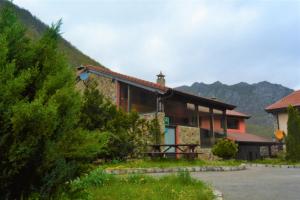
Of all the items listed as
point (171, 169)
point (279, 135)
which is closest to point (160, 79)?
point (279, 135)

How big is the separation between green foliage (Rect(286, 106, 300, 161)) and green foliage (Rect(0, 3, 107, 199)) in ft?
69.4

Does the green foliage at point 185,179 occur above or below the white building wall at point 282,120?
below

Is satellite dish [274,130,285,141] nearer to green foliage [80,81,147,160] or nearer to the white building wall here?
the white building wall

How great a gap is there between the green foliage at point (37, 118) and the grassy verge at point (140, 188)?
2.22 ft

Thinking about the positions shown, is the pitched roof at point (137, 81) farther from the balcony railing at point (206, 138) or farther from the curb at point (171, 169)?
the curb at point (171, 169)

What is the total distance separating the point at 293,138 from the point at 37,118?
Answer: 22.6 meters

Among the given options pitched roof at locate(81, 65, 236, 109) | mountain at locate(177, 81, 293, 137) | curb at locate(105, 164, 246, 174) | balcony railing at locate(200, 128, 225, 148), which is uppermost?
mountain at locate(177, 81, 293, 137)

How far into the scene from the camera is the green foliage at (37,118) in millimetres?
3902

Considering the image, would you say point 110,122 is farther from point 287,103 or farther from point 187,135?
point 287,103

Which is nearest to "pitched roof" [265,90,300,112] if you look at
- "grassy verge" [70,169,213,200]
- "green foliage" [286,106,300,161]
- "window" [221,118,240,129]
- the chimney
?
"window" [221,118,240,129]

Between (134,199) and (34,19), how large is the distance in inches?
3111

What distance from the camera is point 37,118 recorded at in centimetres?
391

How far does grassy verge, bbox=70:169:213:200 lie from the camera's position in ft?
20.9

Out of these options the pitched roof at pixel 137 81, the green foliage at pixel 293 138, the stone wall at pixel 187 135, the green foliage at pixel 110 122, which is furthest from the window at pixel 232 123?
the green foliage at pixel 110 122
